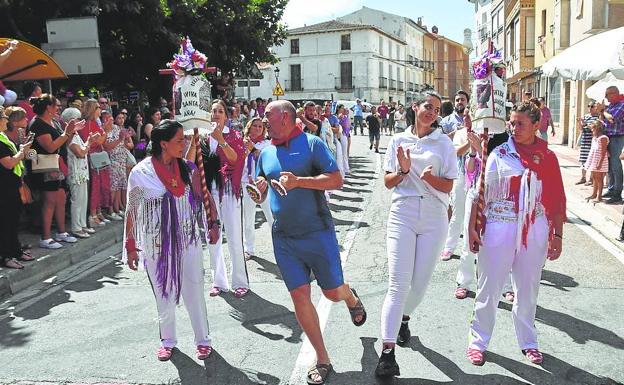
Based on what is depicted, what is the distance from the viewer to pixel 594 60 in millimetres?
10148

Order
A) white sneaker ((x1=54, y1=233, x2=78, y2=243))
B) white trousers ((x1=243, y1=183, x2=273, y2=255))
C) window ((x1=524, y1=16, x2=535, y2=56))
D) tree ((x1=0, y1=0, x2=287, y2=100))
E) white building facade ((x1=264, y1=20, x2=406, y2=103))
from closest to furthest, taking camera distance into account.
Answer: white trousers ((x1=243, y1=183, x2=273, y2=255)), white sneaker ((x1=54, y1=233, x2=78, y2=243)), tree ((x1=0, y1=0, x2=287, y2=100)), window ((x1=524, y1=16, x2=535, y2=56)), white building facade ((x1=264, y1=20, x2=406, y2=103))

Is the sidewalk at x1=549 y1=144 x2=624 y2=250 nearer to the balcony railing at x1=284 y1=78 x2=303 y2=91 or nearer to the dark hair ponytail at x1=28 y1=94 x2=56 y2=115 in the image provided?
the dark hair ponytail at x1=28 y1=94 x2=56 y2=115

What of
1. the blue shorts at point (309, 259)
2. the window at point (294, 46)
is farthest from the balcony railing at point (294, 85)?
the blue shorts at point (309, 259)

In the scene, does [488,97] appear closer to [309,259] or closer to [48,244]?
[309,259]

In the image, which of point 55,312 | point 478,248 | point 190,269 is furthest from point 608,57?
point 55,312

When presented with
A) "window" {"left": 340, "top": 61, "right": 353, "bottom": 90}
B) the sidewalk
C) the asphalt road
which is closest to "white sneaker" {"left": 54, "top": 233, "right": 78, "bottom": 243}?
the asphalt road

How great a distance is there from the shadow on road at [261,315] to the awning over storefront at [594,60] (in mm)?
7420

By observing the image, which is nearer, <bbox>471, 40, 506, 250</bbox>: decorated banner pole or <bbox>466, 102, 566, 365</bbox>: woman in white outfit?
<bbox>466, 102, 566, 365</bbox>: woman in white outfit

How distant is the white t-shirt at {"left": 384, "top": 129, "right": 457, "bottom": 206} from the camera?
4211 millimetres

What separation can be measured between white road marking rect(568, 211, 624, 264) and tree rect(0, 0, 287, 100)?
388 inches

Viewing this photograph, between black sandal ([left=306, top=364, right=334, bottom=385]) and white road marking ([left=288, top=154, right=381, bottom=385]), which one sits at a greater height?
black sandal ([left=306, top=364, right=334, bottom=385])

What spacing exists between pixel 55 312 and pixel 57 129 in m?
3.35

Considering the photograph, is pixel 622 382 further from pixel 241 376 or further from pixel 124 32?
pixel 124 32

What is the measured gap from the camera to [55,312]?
5.71 meters
